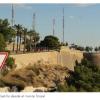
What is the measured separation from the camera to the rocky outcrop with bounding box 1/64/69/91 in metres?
4.43

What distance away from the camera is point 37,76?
4.53 m

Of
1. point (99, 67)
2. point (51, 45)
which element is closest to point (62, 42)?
point (51, 45)

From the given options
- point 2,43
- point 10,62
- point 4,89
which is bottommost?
point 4,89

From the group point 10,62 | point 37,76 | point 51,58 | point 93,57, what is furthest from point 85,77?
point 10,62

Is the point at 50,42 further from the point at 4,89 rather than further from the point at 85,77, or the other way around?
the point at 4,89

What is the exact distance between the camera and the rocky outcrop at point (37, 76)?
14.5 ft

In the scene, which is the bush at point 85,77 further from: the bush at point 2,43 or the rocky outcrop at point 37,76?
the bush at point 2,43

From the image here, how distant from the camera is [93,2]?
4.01m

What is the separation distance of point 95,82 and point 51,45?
A: 68cm

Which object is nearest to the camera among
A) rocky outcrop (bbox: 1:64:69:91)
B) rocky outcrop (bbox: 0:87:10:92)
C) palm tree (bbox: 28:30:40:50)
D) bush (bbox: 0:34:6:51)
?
rocky outcrop (bbox: 0:87:10:92)

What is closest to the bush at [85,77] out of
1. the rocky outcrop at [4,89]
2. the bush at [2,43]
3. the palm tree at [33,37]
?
the palm tree at [33,37]

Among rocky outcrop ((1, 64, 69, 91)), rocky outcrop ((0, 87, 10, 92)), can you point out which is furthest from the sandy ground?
rocky outcrop ((0, 87, 10, 92))

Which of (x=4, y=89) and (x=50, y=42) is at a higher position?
(x=50, y=42)

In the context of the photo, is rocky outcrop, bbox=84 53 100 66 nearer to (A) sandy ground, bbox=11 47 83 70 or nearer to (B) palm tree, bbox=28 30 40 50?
(A) sandy ground, bbox=11 47 83 70
